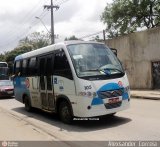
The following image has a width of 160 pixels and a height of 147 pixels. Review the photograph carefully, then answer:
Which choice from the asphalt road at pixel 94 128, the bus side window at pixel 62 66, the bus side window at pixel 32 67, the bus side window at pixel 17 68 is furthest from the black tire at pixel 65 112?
the bus side window at pixel 17 68

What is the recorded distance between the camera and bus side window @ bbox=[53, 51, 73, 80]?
11.0 m

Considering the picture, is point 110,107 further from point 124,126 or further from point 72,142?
point 72,142

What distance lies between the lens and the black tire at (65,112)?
11256mm

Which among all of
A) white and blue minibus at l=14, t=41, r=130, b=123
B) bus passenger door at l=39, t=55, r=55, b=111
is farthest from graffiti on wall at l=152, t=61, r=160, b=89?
white and blue minibus at l=14, t=41, r=130, b=123

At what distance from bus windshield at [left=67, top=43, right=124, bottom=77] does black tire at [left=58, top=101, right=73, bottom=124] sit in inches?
53.7

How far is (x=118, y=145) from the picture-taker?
8109 millimetres

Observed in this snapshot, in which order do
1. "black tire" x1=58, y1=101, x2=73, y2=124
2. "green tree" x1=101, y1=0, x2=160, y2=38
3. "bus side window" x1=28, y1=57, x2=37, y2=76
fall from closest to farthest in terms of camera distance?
"black tire" x1=58, y1=101, x2=73, y2=124, "bus side window" x1=28, y1=57, x2=37, y2=76, "green tree" x1=101, y1=0, x2=160, y2=38

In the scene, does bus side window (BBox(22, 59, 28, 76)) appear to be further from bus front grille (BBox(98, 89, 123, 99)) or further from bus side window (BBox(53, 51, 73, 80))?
bus front grille (BBox(98, 89, 123, 99))

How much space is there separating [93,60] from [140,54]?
48.1 feet

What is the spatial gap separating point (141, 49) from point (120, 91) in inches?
577

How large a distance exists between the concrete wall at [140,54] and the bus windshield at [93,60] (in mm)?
12551

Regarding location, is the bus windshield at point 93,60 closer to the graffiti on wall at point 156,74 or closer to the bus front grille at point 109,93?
the bus front grille at point 109,93

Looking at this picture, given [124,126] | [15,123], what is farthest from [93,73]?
[15,123]

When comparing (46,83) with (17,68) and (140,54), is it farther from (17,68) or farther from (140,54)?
(140,54)
